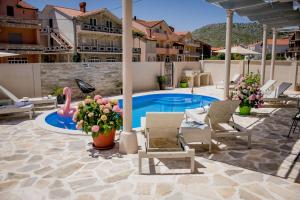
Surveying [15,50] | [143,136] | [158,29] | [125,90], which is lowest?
[143,136]

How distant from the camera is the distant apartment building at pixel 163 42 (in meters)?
40.2

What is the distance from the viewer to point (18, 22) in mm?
28062

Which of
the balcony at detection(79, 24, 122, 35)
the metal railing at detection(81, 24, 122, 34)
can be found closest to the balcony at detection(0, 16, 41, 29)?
the balcony at detection(79, 24, 122, 35)

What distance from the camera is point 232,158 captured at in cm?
538

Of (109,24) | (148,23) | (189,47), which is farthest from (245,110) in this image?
(189,47)

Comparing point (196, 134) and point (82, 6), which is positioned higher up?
point (82, 6)

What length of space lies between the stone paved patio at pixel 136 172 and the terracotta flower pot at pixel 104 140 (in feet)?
0.60

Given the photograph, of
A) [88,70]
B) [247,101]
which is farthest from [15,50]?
[247,101]

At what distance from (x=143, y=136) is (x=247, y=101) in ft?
17.5

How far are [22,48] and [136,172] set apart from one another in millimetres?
28011

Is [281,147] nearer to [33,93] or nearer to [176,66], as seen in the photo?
[33,93]

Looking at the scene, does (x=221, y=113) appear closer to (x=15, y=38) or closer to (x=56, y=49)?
(x=15, y=38)

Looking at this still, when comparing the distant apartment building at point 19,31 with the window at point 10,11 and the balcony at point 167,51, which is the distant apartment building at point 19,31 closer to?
the window at point 10,11

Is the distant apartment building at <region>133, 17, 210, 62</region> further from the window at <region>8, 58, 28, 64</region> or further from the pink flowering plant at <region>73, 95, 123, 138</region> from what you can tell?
the pink flowering plant at <region>73, 95, 123, 138</region>
